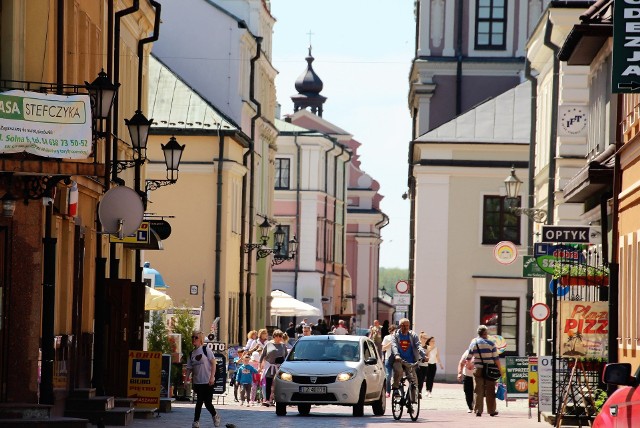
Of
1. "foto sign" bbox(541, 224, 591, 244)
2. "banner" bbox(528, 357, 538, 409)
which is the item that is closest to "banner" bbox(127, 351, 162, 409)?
"foto sign" bbox(541, 224, 591, 244)

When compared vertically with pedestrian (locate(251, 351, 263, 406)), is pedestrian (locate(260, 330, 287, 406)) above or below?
→ above

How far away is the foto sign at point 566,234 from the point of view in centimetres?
2680

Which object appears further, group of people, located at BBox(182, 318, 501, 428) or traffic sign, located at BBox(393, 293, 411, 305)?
traffic sign, located at BBox(393, 293, 411, 305)

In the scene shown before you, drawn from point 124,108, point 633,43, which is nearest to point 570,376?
point 633,43

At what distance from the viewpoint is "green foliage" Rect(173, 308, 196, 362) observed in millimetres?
34781

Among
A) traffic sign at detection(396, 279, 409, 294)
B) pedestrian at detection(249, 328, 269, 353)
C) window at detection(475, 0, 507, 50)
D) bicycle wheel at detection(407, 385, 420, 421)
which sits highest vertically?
window at detection(475, 0, 507, 50)

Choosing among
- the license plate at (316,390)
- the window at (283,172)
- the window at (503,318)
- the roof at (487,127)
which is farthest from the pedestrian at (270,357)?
the window at (283,172)

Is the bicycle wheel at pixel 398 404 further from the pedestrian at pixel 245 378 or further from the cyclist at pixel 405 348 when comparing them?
the pedestrian at pixel 245 378

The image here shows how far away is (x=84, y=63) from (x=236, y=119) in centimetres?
2978

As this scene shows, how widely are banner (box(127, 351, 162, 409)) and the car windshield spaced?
152 inches

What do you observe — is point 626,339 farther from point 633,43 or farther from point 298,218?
point 298,218

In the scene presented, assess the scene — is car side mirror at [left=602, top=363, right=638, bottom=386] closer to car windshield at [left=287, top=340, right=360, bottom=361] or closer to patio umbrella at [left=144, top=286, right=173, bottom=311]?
car windshield at [left=287, top=340, right=360, bottom=361]

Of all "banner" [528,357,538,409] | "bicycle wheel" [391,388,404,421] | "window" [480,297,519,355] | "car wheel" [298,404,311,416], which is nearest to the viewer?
"bicycle wheel" [391,388,404,421]

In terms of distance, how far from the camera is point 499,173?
177 feet
